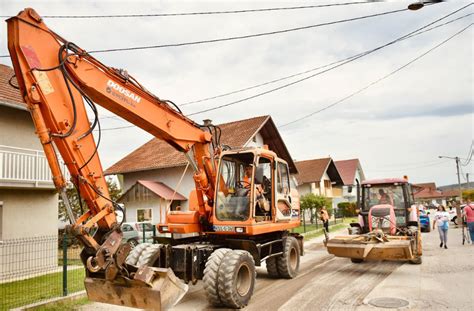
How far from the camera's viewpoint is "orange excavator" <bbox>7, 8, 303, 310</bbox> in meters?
5.29

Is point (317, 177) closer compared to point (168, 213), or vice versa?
point (168, 213)

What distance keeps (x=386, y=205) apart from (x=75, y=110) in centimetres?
918

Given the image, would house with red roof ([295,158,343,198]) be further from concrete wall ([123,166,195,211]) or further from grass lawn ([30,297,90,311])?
grass lawn ([30,297,90,311])

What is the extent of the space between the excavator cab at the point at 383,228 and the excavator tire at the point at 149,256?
4.68 meters

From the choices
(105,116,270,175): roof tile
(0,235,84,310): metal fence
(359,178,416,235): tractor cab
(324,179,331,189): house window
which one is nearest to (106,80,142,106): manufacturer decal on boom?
(0,235,84,310): metal fence

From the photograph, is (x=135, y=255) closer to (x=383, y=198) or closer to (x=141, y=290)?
(x=141, y=290)

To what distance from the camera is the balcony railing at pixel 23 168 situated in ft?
40.2

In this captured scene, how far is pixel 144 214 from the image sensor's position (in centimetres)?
2436

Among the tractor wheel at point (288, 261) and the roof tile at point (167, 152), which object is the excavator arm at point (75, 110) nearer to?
the tractor wheel at point (288, 261)

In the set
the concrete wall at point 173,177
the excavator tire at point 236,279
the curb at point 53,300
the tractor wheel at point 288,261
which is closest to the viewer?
the excavator tire at point 236,279

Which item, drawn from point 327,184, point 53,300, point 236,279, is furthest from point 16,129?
point 327,184

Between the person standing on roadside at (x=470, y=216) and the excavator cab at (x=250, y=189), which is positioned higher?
the excavator cab at (x=250, y=189)

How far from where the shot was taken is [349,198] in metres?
55.8

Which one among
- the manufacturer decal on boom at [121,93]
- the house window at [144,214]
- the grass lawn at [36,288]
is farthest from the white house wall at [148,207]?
the manufacturer decal on boom at [121,93]
